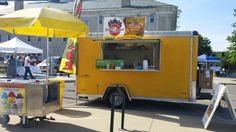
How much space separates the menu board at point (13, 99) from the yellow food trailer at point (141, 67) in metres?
3.74

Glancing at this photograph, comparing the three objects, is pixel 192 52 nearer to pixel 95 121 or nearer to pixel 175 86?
pixel 175 86

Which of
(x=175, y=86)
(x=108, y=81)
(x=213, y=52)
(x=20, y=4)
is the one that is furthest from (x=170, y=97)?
(x=213, y=52)

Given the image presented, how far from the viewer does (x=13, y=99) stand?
26.2 feet

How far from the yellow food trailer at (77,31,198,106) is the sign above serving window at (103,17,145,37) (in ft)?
0.65

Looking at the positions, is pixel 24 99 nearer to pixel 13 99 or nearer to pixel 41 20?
pixel 13 99

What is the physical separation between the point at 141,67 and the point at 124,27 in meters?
1.44

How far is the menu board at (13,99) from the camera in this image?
312 inches

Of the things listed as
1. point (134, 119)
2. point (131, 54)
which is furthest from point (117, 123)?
point (131, 54)

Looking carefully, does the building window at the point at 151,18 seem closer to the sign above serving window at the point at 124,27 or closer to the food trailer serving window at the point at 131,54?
the food trailer serving window at the point at 131,54

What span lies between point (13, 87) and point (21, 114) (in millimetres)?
658

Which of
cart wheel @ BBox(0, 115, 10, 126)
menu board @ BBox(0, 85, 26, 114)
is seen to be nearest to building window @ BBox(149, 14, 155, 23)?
cart wheel @ BBox(0, 115, 10, 126)

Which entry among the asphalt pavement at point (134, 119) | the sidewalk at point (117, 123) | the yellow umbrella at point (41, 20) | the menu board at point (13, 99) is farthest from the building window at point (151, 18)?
the menu board at point (13, 99)

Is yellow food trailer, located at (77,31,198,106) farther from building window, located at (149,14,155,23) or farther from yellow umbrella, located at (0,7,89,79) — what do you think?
building window, located at (149,14,155,23)

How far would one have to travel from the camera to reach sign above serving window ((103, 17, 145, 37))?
11.1 m
